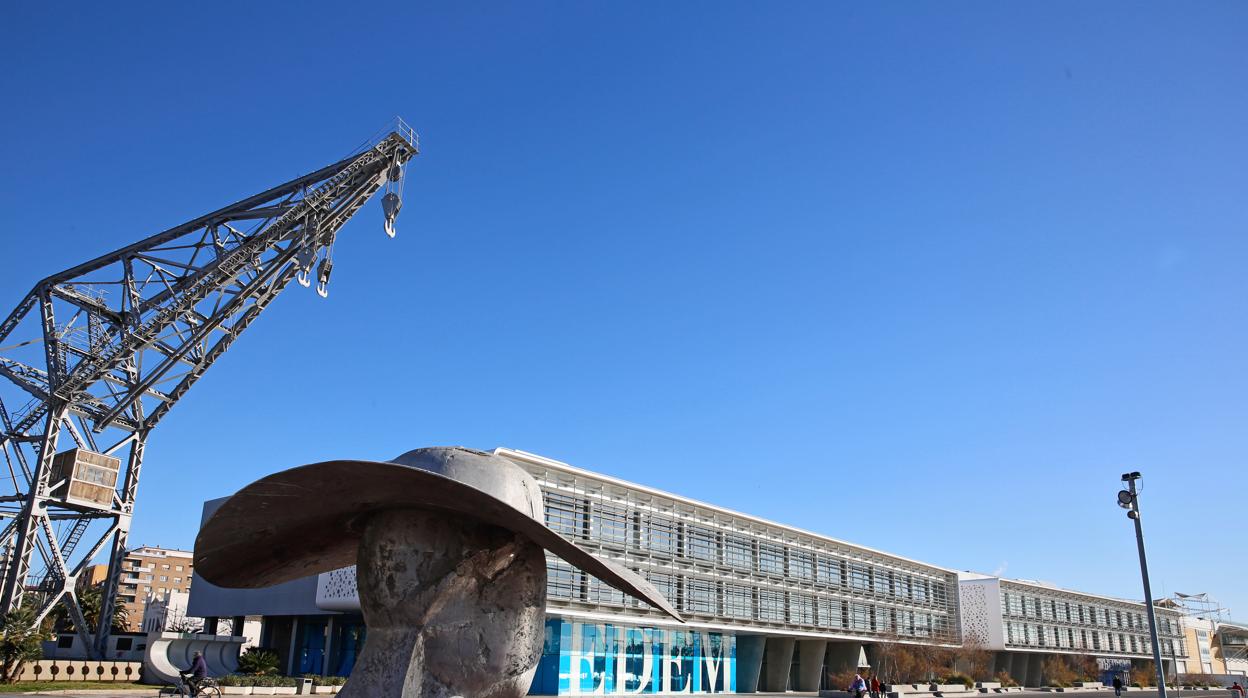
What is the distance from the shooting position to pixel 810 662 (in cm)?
5659

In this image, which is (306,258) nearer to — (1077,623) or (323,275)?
(323,275)

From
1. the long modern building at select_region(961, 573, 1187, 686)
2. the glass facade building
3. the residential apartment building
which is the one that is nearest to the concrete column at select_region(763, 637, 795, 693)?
the long modern building at select_region(961, 573, 1187, 686)

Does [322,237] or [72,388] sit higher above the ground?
[322,237]

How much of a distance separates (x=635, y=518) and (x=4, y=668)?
80.1ft

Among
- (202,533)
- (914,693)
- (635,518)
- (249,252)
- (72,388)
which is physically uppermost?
(249,252)

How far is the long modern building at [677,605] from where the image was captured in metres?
38.2

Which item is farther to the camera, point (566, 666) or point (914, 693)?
point (914, 693)

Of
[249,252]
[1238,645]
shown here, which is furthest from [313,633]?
[1238,645]

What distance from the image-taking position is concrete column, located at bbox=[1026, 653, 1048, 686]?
3177 inches

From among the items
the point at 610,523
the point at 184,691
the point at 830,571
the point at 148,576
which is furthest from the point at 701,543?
the point at 148,576

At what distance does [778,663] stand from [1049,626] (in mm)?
38851

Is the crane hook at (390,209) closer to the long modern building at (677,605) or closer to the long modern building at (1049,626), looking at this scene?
the long modern building at (677,605)

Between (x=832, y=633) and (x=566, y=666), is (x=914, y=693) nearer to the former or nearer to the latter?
(x=832, y=633)

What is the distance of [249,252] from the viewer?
111 ft
